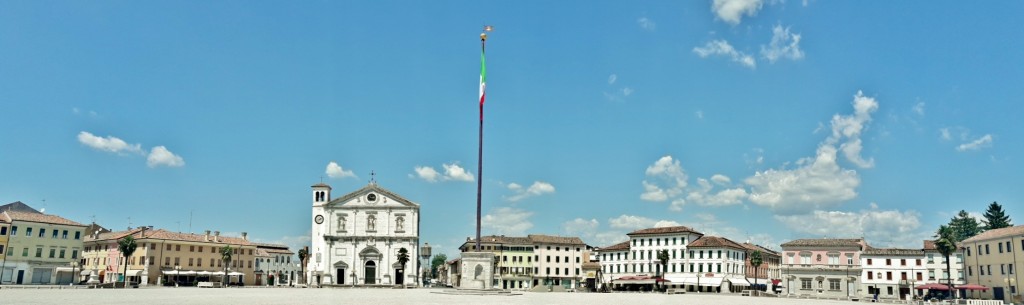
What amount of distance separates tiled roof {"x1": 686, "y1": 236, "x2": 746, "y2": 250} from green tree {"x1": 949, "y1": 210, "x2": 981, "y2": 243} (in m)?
40.5

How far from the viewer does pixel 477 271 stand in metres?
52.1

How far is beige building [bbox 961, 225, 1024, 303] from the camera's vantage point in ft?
201

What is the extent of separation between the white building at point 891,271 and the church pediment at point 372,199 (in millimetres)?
51167

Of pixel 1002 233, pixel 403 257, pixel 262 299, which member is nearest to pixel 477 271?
pixel 262 299

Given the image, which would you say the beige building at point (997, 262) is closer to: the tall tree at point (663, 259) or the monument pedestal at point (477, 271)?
the tall tree at point (663, 259)

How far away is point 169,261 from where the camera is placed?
8881 centimetres

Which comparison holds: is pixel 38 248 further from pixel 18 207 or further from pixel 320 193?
pixel 320 193

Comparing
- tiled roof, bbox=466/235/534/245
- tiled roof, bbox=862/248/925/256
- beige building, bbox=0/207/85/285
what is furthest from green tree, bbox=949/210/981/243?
beige building, bbox=0/207/85/285

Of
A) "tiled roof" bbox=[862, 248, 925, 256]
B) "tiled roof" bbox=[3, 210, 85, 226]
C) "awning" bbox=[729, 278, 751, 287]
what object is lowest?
"awning" bbox=[729, 278, 751, 287]

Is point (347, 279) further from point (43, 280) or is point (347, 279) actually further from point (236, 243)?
point (43, 280)

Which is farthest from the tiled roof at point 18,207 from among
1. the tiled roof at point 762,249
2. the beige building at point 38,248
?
the tiled roof at point 762,249

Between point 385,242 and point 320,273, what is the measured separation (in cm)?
815

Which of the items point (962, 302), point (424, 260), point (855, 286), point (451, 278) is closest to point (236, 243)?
point (424, 260)

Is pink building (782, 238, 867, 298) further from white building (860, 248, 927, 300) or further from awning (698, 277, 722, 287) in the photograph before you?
awning (698, 277, 722, 287)
